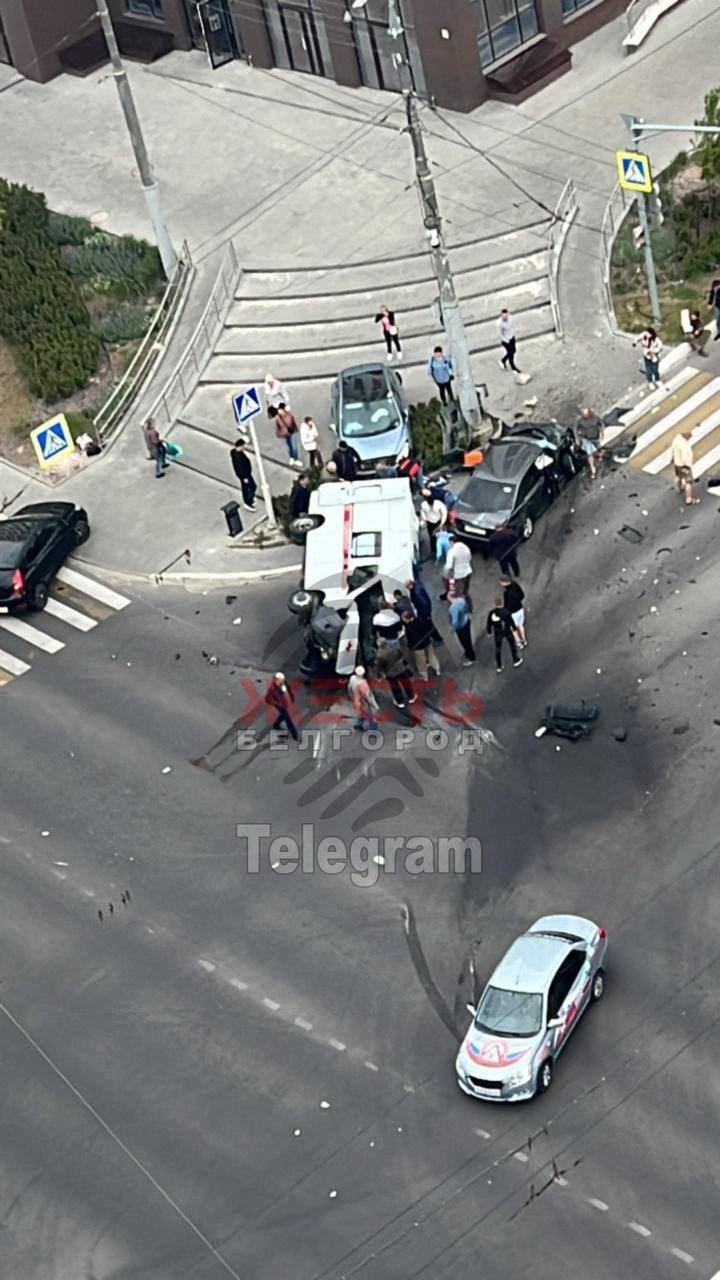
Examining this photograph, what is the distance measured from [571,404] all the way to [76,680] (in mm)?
11957

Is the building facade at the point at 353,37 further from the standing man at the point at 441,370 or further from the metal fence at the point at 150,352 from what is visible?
the standing man at the point at 441,370

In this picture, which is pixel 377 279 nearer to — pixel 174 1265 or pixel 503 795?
pixel 503 795

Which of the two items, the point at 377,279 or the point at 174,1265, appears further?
the point at 377,279

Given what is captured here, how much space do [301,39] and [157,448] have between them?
51.0 ft

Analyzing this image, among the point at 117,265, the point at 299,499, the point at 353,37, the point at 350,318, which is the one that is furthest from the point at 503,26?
the point at 299,499

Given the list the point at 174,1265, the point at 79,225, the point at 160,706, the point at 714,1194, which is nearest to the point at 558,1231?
the point at 714,1194

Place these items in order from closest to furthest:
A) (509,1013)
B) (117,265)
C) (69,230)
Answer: (509,1013) < (117,265) < (69,230)

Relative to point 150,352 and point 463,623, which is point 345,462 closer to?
point 463,623

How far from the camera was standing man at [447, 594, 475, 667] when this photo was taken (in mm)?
37750

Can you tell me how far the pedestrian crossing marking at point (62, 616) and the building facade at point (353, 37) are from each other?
16.6 m

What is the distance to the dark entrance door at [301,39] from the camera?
180 feet

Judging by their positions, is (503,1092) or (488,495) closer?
(503,1092)

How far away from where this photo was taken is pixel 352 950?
109ft

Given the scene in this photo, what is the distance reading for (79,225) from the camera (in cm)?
5272
